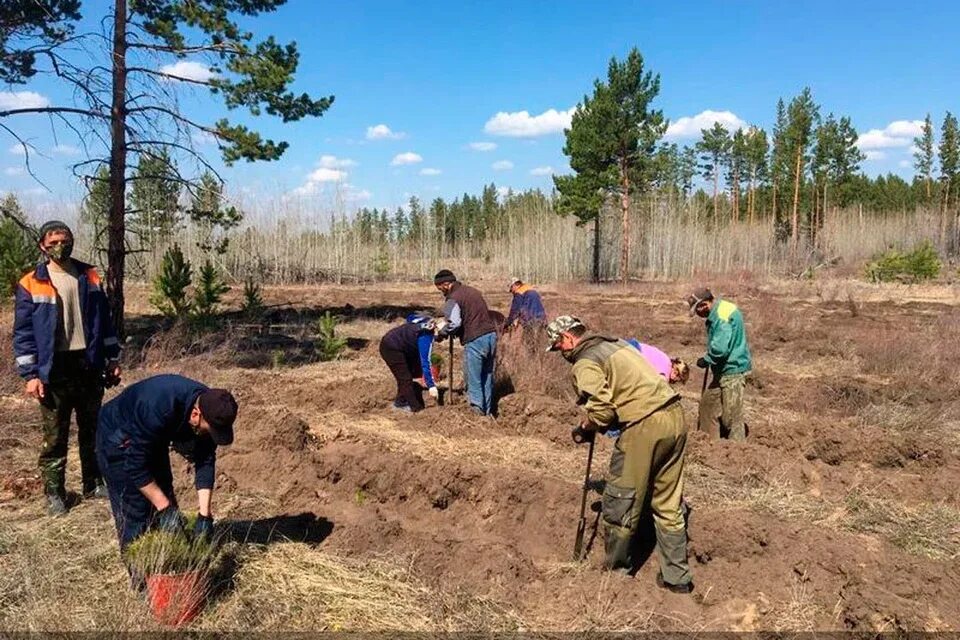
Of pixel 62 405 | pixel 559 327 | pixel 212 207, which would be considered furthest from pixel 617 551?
pixel 212 207

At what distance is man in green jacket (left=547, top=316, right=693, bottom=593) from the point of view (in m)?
4.21

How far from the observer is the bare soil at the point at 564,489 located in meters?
4.19

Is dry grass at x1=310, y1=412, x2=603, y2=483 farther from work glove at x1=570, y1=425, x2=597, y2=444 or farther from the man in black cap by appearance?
work glove at x1=570, y1=425, x2=597, y2=444

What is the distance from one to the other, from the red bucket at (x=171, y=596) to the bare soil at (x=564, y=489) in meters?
0.21

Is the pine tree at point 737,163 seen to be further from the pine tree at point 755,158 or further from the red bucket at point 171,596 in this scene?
the red bucket at point 171,596

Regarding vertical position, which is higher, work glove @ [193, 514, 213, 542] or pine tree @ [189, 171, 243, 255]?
pine tree @ [189, 171, 243, 255]

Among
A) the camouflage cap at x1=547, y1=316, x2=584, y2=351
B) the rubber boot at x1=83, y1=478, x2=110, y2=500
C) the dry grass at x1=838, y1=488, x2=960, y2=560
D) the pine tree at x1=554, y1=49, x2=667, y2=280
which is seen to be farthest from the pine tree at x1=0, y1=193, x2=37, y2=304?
the pine tree at x1=554, y1=49, x2=667, y2=280

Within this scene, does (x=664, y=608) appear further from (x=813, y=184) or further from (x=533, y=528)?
(x=813, y=184)

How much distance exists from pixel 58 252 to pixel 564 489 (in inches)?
156

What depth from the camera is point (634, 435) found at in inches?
166

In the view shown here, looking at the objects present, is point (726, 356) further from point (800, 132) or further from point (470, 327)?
point (800, 132)

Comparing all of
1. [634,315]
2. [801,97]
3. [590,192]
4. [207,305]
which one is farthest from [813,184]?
[207,305]

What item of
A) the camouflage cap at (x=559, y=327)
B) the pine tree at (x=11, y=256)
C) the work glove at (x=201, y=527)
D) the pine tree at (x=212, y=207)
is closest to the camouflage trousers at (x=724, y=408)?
the camouflage cap at (x=559, y=327)

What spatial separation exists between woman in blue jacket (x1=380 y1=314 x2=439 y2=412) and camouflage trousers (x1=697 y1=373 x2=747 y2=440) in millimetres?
3031
